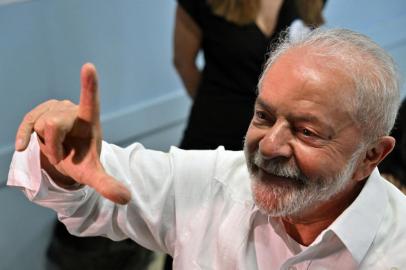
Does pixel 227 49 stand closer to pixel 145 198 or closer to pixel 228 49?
pixel 228 49

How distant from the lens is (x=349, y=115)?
123cm

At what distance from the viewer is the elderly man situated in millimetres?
1187

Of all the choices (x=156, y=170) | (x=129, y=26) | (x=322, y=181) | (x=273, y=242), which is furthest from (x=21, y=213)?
(x=322, y=181)

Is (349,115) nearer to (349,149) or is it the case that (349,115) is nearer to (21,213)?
(349,149)

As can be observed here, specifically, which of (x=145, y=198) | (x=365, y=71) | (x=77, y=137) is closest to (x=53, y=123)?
(x=77, y=137)

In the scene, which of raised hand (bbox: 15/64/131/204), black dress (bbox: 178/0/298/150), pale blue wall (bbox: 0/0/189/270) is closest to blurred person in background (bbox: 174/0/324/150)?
black dress (bbox: 178/0/298/150)

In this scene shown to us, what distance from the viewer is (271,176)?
4.12ft

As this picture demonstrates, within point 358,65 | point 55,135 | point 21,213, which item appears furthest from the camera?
point 21,213

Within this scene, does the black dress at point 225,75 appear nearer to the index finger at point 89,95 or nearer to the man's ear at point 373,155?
the man's ear at point 373,155

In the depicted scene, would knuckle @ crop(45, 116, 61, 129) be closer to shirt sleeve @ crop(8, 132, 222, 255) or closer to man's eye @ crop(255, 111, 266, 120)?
shirt sleeve @ crop(8, 132, 222, 255)

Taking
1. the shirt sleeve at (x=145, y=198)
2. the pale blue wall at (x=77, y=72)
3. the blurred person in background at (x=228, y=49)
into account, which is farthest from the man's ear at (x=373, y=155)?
the pale blue wall at (x=77, y=72)

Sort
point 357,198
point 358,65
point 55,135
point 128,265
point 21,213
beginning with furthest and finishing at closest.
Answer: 1. point 128,265
2. point 21,213
3. point 357,198
4. point 358,65
5. point 55,135

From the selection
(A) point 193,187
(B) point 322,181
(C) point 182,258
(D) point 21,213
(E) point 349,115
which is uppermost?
(E) point 349,115

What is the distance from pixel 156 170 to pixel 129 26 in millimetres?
1246
